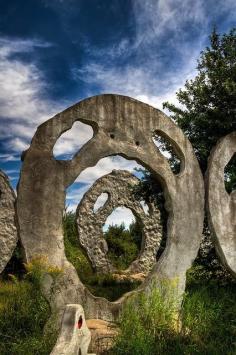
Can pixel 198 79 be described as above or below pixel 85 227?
above

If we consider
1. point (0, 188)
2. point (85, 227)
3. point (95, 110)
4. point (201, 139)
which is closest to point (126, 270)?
point (85, 227)

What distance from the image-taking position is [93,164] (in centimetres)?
631

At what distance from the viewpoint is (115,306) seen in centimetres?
609

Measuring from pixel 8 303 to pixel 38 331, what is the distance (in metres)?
1.08

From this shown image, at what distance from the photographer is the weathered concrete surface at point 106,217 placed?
1213cm

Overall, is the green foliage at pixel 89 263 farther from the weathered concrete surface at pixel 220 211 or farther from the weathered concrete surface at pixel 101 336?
the weathered concrete surface at pixel 101 336

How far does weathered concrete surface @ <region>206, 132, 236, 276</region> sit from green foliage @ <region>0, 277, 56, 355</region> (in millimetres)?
2876

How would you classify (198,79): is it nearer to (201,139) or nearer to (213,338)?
(201,139)

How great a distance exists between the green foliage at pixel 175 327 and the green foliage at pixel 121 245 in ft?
22.0

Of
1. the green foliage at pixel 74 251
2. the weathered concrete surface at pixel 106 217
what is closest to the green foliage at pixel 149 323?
the green foliage at pixel 74 251

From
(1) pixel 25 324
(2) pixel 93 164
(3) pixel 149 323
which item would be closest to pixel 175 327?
(3) pixel 149 323

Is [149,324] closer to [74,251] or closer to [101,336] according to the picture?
[101,336]

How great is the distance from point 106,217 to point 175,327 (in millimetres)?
6854

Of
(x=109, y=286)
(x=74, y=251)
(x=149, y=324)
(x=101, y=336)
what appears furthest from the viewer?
(x=74, y=251)
